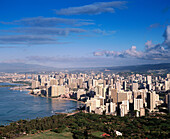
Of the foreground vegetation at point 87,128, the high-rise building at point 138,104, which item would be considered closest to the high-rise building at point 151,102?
the high-rise building at point 138,104

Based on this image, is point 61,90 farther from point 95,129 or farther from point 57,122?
point 95,129

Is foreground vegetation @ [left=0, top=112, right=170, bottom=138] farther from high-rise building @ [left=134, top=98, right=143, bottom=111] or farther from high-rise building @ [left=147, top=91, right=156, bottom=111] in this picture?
high-rise building @ [left=147, top=91, right=156, bottom=111]

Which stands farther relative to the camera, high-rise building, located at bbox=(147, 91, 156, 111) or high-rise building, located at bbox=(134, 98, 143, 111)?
high-rise building, located at bbox=(147, 91, 156, 111)

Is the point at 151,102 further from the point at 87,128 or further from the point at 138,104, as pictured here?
the point at 87,128

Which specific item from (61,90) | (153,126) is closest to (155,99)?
(153,126)

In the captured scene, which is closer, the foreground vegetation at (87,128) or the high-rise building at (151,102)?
the foreground vegetation at (87,128)

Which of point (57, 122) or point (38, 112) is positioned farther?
point (38, 112)

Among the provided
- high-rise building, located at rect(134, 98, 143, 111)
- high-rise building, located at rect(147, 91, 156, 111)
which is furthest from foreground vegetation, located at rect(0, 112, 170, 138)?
high-rise building, located at rect(147, 91, 156, 111)

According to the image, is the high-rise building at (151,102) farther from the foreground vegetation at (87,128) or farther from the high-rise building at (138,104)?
the foreground vegetation at (87,128)
